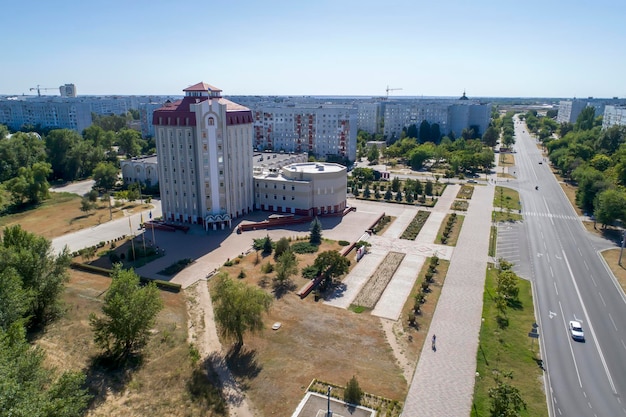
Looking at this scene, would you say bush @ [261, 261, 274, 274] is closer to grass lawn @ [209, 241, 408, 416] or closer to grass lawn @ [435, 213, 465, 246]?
grass lawn @ [209, 241, 408, 416]

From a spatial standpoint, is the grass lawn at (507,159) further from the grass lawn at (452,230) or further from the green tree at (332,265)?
the green tree at (332,265)

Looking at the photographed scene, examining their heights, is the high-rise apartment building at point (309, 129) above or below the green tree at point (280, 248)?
above

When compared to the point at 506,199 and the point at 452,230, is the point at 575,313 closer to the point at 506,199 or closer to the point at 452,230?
the point at 452,230

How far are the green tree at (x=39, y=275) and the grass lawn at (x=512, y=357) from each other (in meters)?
36.8

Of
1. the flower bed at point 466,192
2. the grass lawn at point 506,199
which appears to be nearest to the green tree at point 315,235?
the grass lawn at point 506,199

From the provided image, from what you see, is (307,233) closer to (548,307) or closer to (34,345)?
(548,307)

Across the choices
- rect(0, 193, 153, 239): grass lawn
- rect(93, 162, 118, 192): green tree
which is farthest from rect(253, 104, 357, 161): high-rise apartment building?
rect(0, 193, 153, 239): grass lawn

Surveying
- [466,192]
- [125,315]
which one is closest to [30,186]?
[125,315]

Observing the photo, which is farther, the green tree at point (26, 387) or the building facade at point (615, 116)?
the building facade at point (615, 116)

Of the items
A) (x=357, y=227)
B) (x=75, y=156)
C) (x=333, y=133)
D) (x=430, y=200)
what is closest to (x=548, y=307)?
(x=357, y=227)

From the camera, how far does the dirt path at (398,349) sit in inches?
1294

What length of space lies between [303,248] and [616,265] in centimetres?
4075

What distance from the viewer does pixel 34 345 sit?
35.2 meters

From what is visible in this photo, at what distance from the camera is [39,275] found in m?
37.4
